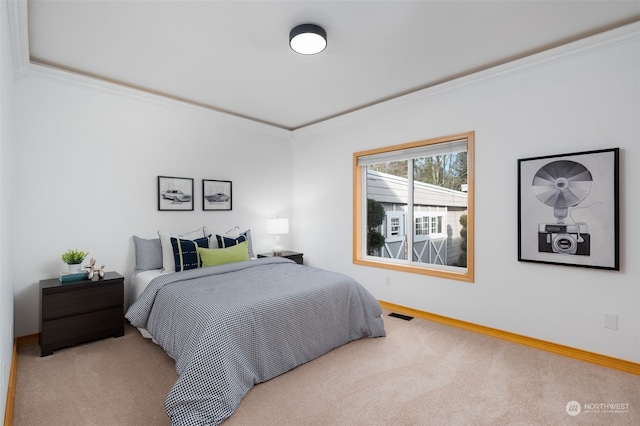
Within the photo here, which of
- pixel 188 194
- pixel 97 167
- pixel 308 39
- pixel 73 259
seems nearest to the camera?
pixel 308 39

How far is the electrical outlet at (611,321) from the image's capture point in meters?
2.56

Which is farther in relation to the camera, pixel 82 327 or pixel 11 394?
pixel 82 327

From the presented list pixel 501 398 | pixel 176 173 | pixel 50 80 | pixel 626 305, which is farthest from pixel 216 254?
pixel 626 305

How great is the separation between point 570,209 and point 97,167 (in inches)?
175

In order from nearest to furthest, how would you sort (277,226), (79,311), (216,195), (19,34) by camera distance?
1. (19,34)
2. (79,311)
3. (216,195)
4. (277,226)

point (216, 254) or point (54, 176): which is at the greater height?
point (54, 176)

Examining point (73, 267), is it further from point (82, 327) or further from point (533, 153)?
point (533, 153)

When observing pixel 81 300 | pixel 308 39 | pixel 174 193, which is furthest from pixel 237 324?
pixel 174 193

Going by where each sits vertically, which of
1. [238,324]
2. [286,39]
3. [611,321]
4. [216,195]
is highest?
[286,39]

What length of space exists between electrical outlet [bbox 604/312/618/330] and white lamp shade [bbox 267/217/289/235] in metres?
3.60

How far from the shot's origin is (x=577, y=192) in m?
2.70

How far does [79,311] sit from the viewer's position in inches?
114

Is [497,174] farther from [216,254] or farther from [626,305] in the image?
[216,254]

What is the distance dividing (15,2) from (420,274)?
4.02 m
